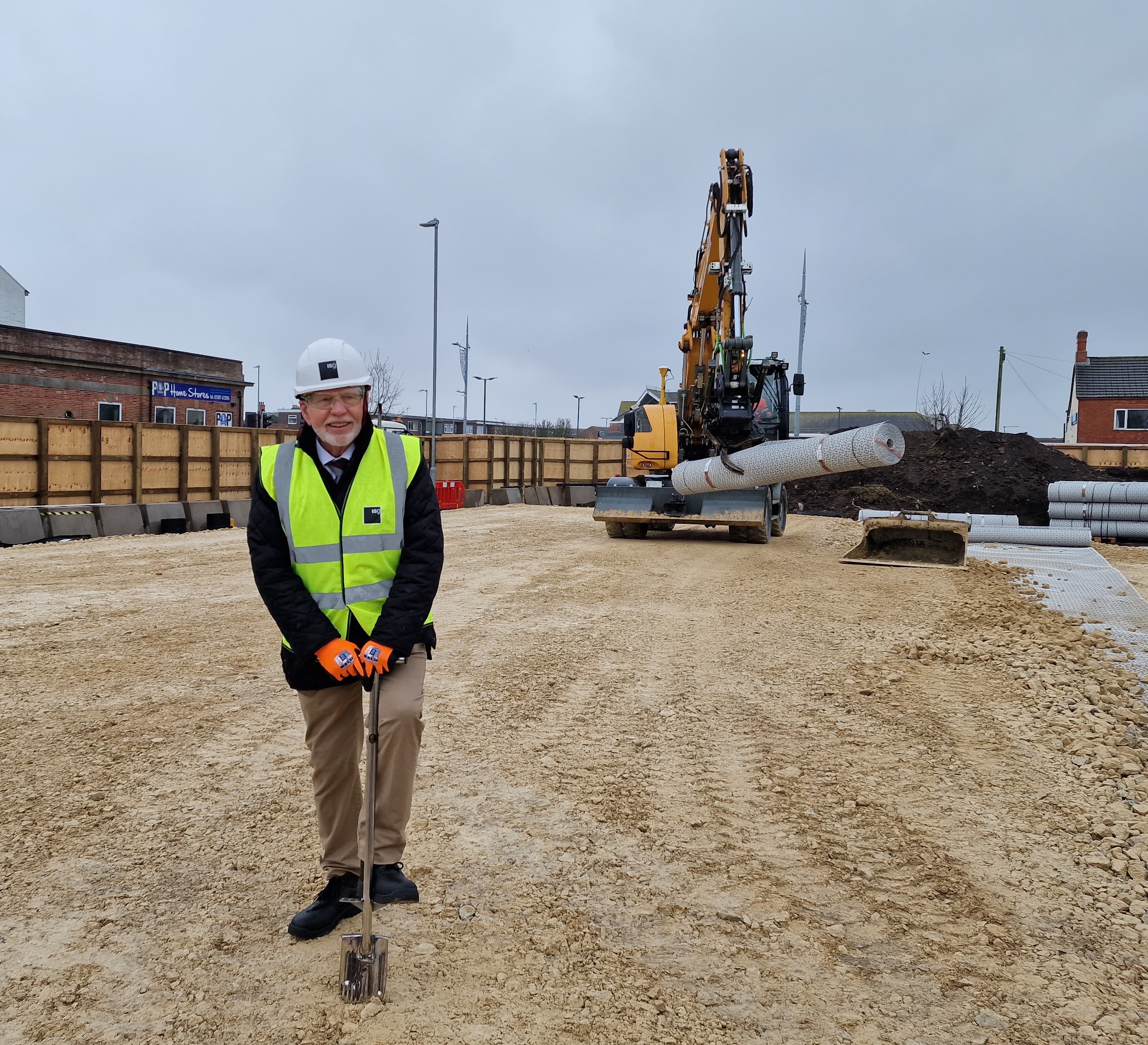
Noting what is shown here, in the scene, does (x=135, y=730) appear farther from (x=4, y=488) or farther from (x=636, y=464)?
(x=4, y=488)

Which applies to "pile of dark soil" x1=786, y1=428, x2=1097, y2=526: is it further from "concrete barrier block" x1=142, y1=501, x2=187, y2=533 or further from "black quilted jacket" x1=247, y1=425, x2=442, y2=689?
"black quilted jacket" x1=247, y1=425, x2=442, y2=689

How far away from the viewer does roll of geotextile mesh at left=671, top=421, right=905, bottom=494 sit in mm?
10516

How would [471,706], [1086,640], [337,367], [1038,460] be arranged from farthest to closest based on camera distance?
[1038,460] → [1086,640] → [471,706] → [337,367]

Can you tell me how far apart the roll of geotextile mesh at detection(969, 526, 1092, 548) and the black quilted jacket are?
1571 centimetres

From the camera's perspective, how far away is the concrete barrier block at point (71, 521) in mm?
16328

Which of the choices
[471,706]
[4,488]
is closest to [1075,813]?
[471,706]

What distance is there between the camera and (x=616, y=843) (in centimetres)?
409

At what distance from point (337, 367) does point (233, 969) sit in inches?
82.6

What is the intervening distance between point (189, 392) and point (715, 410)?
85.7 ft

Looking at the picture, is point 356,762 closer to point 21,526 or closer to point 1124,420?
point 21,526

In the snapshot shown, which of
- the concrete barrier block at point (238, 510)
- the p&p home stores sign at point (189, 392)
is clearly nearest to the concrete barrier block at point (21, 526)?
the concrete barrier block at point (238, 510)

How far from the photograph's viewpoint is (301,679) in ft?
10.8

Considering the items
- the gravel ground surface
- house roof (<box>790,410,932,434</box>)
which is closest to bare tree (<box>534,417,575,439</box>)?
house roof (<box>790,410,932,434</box>)

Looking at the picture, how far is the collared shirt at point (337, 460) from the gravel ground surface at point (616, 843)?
1.66 meters
